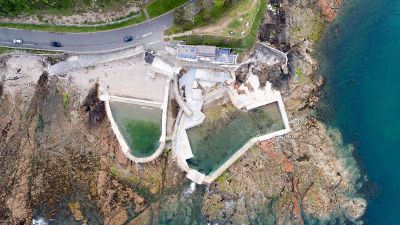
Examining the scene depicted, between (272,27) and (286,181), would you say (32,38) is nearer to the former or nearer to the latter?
(272,27)

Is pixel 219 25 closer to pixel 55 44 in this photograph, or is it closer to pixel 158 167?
pixel 158 167

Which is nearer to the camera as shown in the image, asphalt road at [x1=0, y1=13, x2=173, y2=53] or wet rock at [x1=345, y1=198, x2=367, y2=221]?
asphalt road at [x1=0, y1=13, x2=173, y2=53]

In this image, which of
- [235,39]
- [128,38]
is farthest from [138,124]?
[235,39]

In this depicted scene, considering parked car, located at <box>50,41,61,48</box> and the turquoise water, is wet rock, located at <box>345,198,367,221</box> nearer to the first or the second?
the turquoise water

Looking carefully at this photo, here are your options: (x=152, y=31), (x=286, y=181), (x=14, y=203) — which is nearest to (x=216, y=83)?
(x=152, y=31)

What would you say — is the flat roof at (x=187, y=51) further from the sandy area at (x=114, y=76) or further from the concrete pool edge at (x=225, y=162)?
the concrete pool edge at (x=225, y=162)

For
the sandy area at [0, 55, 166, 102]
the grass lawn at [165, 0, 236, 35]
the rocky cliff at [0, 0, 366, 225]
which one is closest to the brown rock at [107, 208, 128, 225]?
the rocky cliff at [0, 0, 366, 225]
